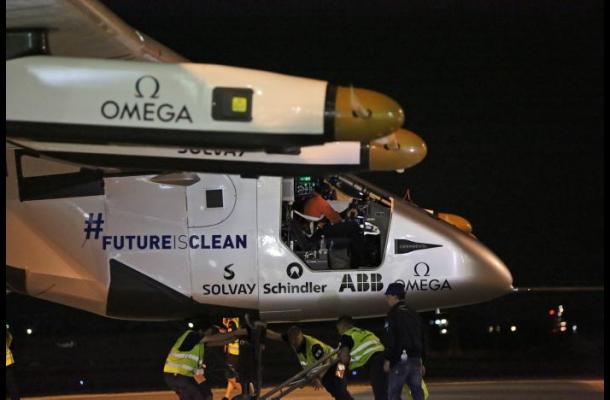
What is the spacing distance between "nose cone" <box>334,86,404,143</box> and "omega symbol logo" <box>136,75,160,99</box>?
903 millimetres

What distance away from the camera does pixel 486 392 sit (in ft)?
→ 36.3

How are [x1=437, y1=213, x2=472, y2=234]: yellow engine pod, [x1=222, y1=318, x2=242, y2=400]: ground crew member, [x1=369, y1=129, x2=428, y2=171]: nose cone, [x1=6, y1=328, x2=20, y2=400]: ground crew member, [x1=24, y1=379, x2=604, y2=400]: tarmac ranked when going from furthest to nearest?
[x1=24, y1=379, x2=604, y2=400]: tarmac
[x1=437, y1=213, x2=472, y2=234]: yellow engine pod
[x1=222, y1=318, x2=242, y2=400]: ground crew member
[x1=6, y1=328, x2=20, y2=400]: ground crew member
[x1=369, y1=129, x2=428, y2=171]: nose cone

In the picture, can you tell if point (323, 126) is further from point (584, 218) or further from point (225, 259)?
point (584, 218)

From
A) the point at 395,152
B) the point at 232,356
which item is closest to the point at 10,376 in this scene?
the point at 232,356

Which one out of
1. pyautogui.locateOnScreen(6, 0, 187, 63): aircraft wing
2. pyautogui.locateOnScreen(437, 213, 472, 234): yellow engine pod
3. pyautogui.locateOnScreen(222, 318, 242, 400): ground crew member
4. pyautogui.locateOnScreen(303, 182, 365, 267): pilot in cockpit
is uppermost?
pyautogui.locateOnScreen(6, 0, 187, 63): aircraft wing

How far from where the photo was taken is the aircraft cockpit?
28.8ft

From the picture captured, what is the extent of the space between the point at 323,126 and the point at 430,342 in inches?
542

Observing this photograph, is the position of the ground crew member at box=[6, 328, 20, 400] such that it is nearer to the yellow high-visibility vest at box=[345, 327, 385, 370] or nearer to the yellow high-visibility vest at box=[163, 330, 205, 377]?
the yellow high-visibility vest at box=[163, 330, 205, 377]

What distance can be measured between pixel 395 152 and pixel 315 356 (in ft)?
9.33

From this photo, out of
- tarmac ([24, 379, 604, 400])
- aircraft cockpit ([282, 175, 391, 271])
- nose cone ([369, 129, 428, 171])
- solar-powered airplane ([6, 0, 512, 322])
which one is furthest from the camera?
tarmac ([24, 379, 604, 400])

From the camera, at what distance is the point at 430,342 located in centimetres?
1759

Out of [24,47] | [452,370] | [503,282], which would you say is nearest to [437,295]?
[503,282]

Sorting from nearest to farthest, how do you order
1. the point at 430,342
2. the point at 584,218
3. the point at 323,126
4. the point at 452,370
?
the point at 323,126
the point at 452,370
the point at 430,342
the point at 584,218

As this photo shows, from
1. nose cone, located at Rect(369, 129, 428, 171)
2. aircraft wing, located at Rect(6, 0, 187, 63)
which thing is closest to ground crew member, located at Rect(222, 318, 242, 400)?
nose cone, located at Rect(369, 129, 428, 171)
